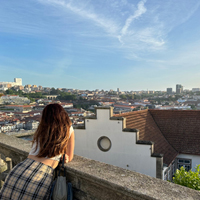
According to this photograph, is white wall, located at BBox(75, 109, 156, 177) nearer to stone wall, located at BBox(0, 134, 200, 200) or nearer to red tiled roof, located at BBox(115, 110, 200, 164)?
red tiled roof, located at BBox(115, 110, 200, 164)

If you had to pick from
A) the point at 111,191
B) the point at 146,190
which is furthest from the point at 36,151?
the point at 146,190

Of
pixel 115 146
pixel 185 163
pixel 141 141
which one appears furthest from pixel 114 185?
pixel 185 163

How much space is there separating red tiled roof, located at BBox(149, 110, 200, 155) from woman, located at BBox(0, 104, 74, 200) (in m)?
8.98

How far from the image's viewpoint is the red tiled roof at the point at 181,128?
9625mm

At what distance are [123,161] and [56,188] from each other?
6.49m

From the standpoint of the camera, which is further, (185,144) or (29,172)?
(185,144)

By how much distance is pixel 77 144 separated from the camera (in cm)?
870

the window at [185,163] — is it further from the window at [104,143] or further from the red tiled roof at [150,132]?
the window at [104,143]

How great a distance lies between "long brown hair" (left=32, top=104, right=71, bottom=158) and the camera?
5.87ft

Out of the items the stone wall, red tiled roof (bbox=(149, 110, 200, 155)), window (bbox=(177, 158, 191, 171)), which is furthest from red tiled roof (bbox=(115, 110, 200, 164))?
the stone wall

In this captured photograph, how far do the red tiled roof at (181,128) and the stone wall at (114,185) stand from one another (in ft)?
28.5

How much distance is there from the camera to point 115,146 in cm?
787

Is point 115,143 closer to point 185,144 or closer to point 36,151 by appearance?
point 185,144

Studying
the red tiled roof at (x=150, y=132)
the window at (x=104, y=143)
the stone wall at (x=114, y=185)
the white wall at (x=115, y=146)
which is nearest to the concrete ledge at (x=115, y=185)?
the stone wall at (x=114, y=185)
